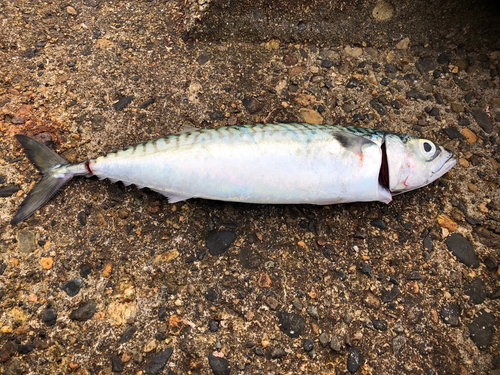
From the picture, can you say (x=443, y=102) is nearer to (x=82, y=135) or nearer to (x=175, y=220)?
(x=175, y=220)

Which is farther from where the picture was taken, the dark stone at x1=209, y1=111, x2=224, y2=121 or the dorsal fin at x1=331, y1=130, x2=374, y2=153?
the dark stone at x1=209, y1=111, x2=224, y2=121

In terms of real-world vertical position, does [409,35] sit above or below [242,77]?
above

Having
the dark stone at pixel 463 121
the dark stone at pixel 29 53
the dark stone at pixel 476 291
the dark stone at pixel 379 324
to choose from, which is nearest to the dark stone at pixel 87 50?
the dark stone at pixel 29 53

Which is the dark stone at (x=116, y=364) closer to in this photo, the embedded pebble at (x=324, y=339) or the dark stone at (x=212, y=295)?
the dark stone at (x=212, y=295)

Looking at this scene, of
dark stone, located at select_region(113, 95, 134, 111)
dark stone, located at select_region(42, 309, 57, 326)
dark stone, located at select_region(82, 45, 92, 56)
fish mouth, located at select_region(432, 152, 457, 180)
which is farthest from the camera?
dark stone, located at select_region(82, 45, 92, 56)

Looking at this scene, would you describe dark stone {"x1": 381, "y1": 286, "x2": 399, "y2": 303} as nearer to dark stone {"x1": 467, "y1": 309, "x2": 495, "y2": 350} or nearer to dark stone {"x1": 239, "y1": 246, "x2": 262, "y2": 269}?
dark stone {"x1": 467, "y1": 309, "x2": 495, "y2": 350}

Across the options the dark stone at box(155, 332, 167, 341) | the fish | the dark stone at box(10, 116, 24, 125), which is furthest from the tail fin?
the dark stone at box(155, 332, 167, 341)

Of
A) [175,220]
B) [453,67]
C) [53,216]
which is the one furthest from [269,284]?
[453,67]
